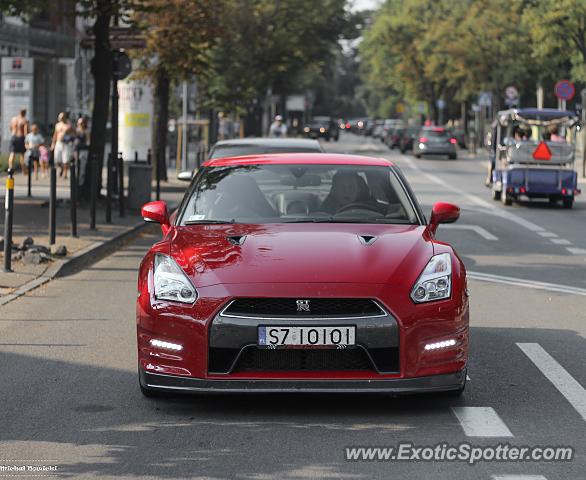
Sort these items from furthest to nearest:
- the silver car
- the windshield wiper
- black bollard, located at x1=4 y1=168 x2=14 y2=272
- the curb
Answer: the silver car → black bollard, located at x1=4 y1=168 x2=14 y2=272 → the curb → the windshield wiper

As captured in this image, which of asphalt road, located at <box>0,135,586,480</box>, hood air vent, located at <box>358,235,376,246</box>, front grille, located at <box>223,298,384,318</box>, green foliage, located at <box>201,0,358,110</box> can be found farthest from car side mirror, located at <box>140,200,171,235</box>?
A: green foliage, located at <box>201,0,358,110</box>

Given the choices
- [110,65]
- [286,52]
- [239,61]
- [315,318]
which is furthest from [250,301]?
[286,52]

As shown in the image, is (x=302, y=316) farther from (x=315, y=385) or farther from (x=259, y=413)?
(x=259, y=413)

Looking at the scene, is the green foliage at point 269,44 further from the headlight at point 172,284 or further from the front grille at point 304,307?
the front grille at point 304,307

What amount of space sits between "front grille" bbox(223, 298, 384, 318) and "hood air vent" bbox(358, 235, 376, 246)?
26.7 inches

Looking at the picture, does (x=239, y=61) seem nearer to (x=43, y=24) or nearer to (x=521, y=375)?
(x=43, y=24)

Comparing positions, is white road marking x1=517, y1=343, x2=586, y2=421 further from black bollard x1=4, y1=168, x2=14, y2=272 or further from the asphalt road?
black bollard x1=4, y1=168, x2=14, y2=272

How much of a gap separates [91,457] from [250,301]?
4.33 ft

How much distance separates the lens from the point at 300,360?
7.20 m

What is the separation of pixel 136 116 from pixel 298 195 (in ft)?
90.8

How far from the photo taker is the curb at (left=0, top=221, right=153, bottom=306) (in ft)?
42.4

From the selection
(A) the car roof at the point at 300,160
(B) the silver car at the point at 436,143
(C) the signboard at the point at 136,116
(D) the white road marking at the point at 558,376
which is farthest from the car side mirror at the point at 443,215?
(B) the silver car at the point at 436,143

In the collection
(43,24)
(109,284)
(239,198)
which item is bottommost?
(109,284)

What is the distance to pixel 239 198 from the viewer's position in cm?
880
